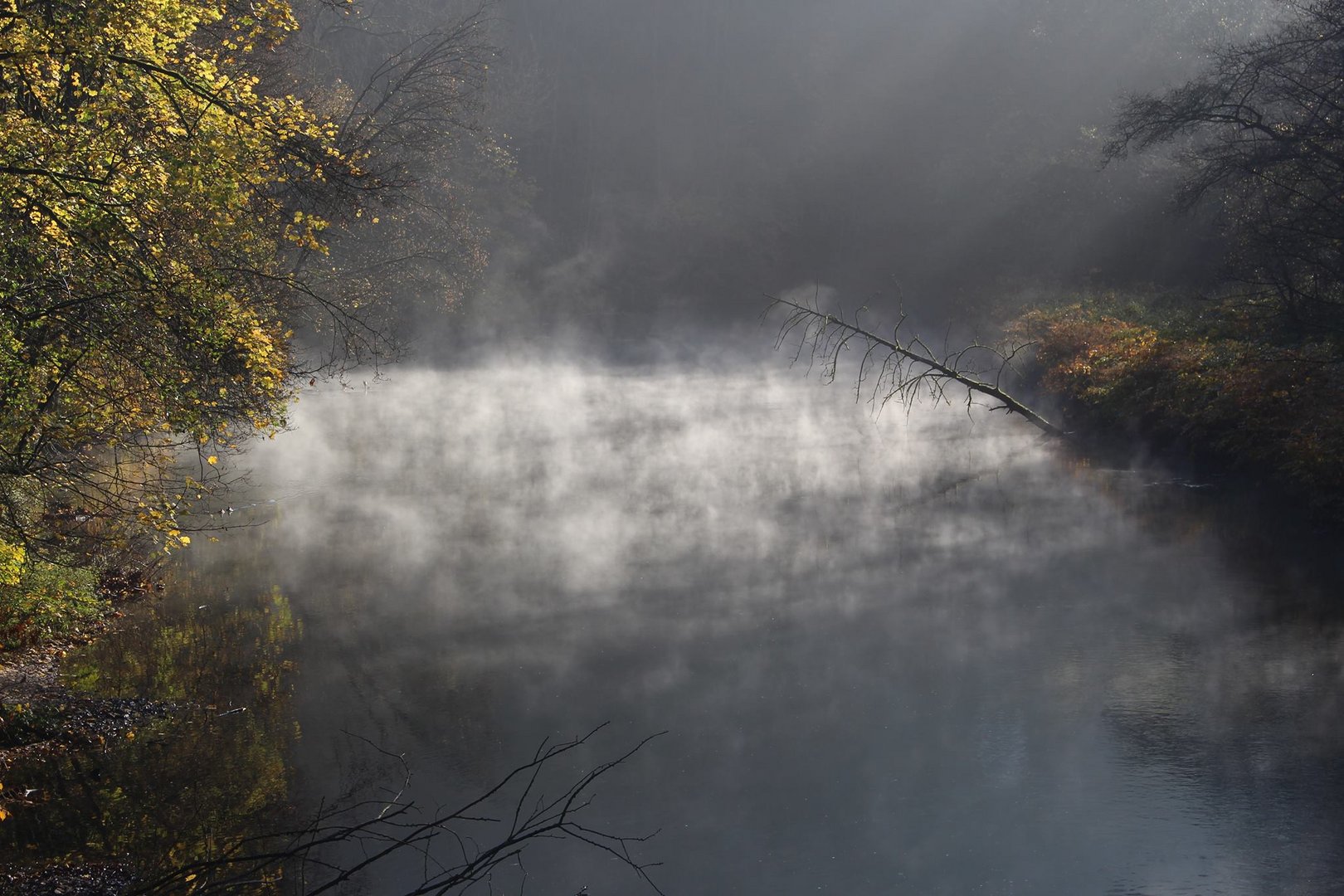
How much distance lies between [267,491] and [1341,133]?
15.4 meters

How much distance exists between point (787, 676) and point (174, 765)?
4.78m

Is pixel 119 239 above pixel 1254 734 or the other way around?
above

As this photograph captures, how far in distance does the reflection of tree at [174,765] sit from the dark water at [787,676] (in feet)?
0.10

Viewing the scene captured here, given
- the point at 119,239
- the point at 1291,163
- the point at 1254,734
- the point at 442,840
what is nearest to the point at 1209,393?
the point at 1291,163

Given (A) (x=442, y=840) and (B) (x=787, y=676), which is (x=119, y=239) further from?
(B) (x=787, y=676)

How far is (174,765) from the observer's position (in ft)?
26.6

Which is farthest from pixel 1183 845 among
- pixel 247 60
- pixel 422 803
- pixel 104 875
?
pixel 247 60

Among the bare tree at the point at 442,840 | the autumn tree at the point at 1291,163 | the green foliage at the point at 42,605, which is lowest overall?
the bare tree at the point at 442,840

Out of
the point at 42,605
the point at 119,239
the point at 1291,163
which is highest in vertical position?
the point at 1291,163

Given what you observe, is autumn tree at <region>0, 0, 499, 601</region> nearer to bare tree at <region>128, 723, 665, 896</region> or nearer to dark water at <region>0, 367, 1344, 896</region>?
dark water at <region>0, 367, 1344, 896</region>

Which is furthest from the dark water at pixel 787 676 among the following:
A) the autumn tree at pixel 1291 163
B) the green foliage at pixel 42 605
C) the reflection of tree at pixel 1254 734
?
the autumn tree at pixel 1291 163

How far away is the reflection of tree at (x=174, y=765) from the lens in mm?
7113

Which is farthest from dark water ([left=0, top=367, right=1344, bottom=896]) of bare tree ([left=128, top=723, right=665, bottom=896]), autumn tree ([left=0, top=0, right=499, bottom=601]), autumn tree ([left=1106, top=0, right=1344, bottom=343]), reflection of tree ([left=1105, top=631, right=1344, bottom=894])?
autumn tree ([left=1106, top=0, right=1344, bottom=343])

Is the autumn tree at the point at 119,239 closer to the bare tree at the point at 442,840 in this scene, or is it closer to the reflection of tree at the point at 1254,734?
the bare tree at the point at 442,840
